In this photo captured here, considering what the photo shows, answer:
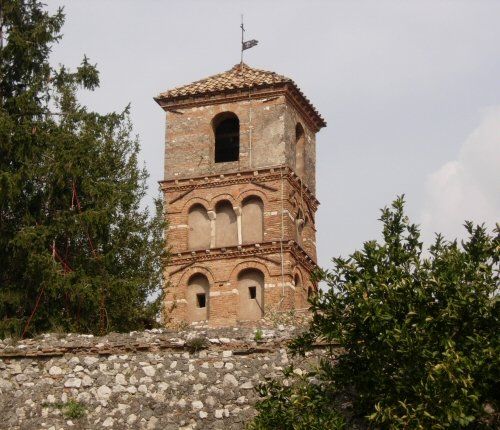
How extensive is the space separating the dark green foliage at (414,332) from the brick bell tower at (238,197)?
19.3 m

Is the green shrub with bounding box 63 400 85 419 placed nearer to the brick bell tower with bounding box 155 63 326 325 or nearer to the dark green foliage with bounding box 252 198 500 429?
the dark green foliage with bounding box 252 198 500 429

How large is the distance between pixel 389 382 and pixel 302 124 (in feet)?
83.2

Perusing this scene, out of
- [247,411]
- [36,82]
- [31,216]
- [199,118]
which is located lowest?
[247,411]

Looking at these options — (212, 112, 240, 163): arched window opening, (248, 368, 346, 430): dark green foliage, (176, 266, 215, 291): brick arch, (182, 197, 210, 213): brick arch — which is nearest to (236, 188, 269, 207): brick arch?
(182, 197, 210, 213): brick arch

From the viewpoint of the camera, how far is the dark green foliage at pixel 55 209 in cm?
2312

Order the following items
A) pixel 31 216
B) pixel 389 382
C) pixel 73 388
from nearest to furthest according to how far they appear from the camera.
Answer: pixel 389 382 < pixel 73 388 < pixel 31 216

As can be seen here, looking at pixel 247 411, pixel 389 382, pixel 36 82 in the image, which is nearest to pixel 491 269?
pixel 389 382

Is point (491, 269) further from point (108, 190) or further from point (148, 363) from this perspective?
point (108, 190)

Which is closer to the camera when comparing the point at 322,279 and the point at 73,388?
the point at 322,279

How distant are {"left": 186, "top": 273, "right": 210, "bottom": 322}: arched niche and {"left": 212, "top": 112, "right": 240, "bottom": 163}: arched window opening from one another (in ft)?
14.9

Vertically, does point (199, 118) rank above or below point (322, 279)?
above

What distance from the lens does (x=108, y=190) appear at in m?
24.3

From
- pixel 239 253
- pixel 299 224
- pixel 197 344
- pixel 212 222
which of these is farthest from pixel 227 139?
pixel 197 344

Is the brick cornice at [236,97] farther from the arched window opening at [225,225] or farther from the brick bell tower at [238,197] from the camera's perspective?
the arched window opening at [225,225]
